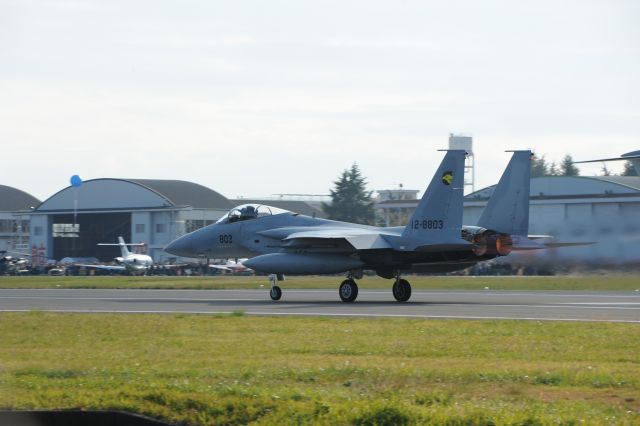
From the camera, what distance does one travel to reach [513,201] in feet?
100

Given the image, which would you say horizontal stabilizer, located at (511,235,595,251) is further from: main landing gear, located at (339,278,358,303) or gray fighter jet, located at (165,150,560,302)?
main landing gear, located at (339,278,358,303)

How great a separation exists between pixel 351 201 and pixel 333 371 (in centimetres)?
9500

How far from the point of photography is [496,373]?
13.9 metres

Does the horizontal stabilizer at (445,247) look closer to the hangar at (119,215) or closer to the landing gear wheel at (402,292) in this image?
the landing gear wheel at (402,292)

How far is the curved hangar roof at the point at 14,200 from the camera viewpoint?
120 m

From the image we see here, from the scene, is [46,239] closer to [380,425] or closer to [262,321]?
[262,321]

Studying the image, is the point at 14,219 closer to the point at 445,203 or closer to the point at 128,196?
the point at 128,196

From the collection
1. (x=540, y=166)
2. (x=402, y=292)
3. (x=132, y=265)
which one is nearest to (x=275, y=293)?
(x=402, y=292)

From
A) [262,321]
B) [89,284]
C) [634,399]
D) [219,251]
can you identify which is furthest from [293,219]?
[634,399]

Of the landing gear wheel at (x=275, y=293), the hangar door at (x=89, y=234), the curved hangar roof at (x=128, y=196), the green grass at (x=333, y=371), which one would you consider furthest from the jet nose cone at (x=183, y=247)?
the hangar door at (x=89, y=234)

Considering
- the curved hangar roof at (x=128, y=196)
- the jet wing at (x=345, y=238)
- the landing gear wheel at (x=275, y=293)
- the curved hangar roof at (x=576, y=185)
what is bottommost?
the landing gear wheel at (x=275, y=293)

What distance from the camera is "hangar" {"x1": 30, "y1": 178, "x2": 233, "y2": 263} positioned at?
94250mm

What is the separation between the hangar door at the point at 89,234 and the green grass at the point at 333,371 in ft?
262

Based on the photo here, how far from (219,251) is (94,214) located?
6685 centimetres
